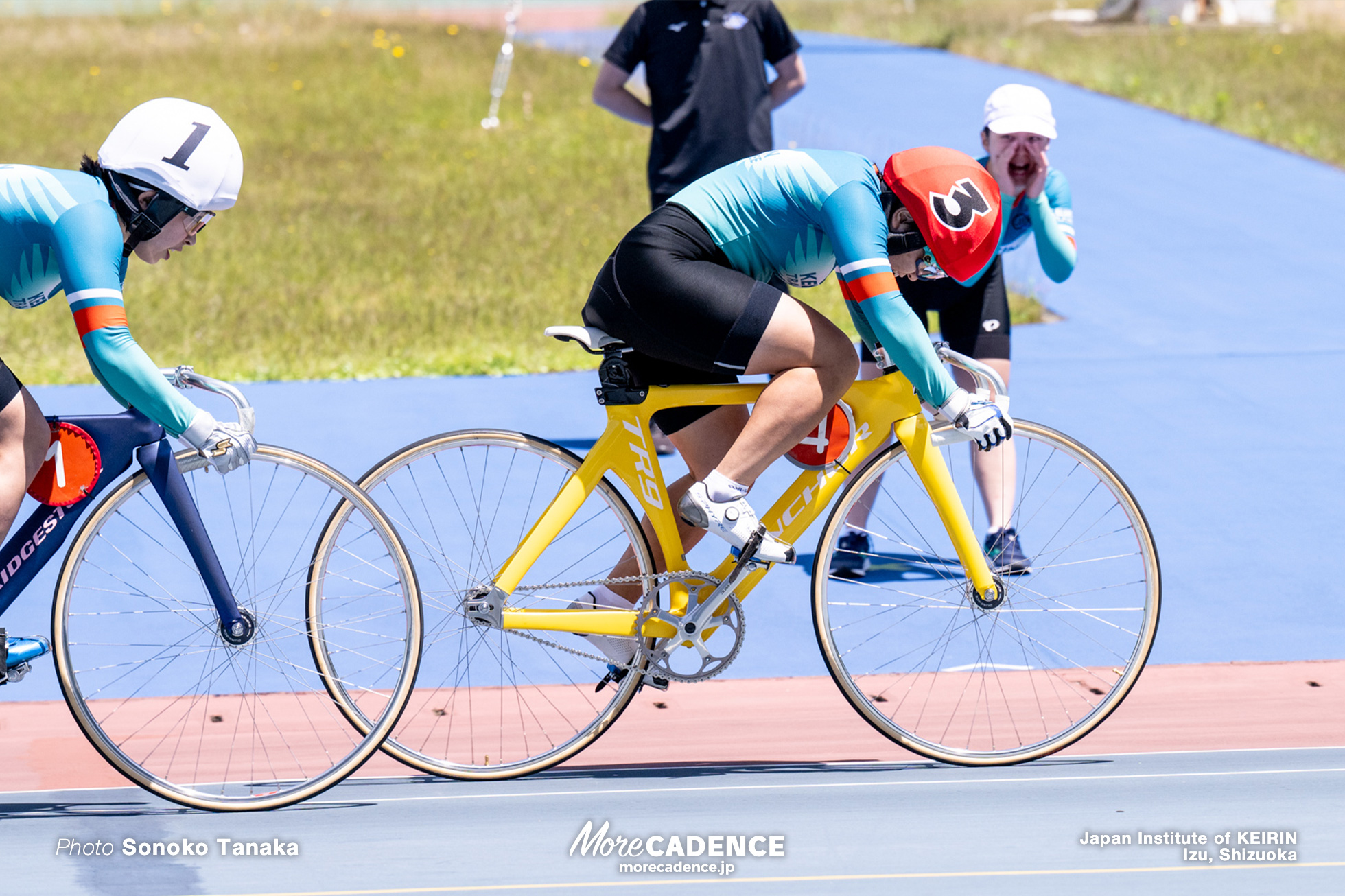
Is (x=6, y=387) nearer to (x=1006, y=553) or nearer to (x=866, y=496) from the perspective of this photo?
(x=866, y=496)

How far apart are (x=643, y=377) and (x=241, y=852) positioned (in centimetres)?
143

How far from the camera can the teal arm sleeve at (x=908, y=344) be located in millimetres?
3629

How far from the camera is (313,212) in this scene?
13.3 meters

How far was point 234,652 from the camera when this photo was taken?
12.6ft

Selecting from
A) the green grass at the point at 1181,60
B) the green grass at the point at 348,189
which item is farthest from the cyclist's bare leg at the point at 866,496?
the green grass at the point at 1181,60

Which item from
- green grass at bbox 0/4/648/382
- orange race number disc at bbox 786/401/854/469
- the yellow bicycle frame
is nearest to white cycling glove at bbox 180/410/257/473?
the yellow bicycle frame

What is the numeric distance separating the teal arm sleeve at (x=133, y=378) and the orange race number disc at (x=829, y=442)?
1.43 metres

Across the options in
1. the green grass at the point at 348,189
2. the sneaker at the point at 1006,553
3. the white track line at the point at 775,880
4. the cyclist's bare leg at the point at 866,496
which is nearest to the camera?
the white track line at the point at 775,880

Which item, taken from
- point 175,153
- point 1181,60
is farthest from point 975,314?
point 1181,60

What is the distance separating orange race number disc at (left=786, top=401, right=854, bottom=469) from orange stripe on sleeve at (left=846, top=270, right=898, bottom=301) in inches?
13.1

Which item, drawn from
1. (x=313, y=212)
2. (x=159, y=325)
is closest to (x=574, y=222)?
(x=313, y=212)

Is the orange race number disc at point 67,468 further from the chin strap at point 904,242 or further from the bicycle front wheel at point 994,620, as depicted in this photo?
the chin strap at point 904,242

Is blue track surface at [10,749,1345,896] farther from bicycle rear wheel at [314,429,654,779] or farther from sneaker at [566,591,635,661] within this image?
sneaker at [566,591,635,661]

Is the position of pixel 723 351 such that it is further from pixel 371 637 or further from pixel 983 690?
pixel 371 637
